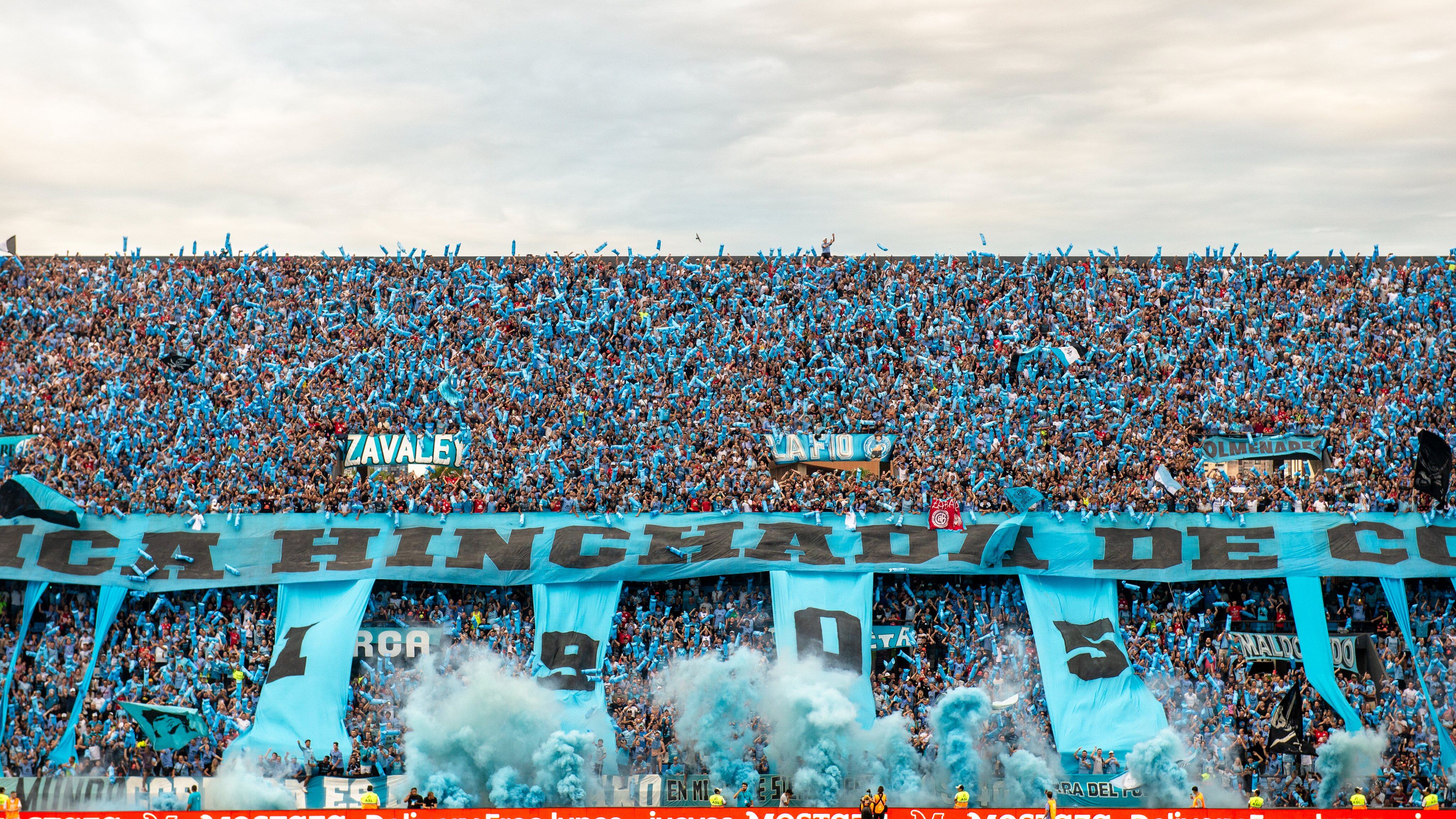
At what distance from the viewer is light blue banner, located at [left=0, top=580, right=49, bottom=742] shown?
23672mm

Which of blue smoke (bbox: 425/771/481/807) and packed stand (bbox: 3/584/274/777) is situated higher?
packed stand (bbox: 3/584/274/777)

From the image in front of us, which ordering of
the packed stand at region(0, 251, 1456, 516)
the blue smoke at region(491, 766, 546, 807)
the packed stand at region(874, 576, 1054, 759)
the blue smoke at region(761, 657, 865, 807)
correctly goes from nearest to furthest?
the blue smoke at region(491, 766, 546, 807)
the blue smoke at region(761, 657, 865, 807)
the packed stand at region(874, 576, 1054, 759)
the packed stand at region(0, 251, 1456, 516)

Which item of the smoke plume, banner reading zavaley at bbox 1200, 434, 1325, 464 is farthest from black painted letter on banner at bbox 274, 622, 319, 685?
banner reading zavaley at bbox 1200, 434, 1325, 464

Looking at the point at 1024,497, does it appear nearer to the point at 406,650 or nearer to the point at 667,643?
the point at 667,643

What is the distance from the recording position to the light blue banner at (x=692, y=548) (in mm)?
25359

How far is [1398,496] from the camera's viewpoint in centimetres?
2592

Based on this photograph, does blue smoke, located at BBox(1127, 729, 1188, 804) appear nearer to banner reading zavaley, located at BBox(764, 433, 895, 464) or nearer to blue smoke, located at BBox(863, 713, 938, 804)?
blue smoke, located at BBox(863, 713, 938, 804)

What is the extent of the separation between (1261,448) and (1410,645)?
5.71 m

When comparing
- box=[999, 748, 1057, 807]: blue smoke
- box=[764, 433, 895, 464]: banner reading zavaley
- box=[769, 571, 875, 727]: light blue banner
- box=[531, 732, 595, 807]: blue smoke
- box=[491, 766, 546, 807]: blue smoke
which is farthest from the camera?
box=[764, 433, 895, 464]: banner reading zavaley

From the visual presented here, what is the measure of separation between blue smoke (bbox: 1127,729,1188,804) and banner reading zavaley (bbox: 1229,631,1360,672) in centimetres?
335

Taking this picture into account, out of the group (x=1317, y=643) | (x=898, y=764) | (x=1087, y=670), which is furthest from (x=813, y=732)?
(x=1317, y=643)

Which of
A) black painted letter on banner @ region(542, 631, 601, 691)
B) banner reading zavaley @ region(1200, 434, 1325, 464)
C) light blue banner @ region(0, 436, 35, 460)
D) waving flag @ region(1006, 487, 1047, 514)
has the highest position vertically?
light blue banner @ region(0, 436, 35, 460)

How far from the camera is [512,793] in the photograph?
2158cm

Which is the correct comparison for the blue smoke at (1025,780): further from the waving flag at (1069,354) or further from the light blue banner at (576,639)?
the waving flag at (1069,354)
